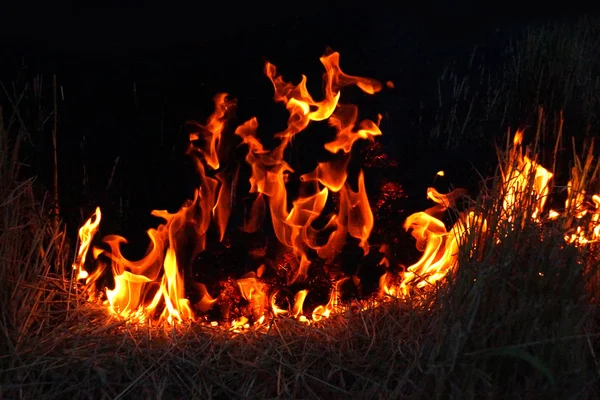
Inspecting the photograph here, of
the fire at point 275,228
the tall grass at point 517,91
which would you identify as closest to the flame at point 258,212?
the fire at point 275,228

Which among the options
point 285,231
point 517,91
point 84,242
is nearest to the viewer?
point 84,242

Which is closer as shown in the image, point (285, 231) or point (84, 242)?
point (84, 242)

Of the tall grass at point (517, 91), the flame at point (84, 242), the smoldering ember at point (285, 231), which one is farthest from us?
the tall grass at point (517, 91)

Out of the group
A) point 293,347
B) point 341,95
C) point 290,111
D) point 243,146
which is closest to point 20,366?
point 293,347

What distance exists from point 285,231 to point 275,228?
63 millimetres

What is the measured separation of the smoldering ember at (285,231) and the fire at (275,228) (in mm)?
11

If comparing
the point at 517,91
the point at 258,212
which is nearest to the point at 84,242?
the point at 258,212

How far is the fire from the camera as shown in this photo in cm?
331

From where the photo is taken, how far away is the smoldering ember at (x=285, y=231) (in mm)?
2570

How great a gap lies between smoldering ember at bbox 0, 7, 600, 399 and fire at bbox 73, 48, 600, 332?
1cm

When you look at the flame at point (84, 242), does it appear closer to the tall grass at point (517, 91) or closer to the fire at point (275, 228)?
the fire at point (275, 228)

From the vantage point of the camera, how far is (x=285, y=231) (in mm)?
3459

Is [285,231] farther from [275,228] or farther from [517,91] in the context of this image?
[517,91]

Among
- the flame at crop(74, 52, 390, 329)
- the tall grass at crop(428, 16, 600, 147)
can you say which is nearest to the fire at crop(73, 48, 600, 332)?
the flame at crop(74, 52, 390, 329)
